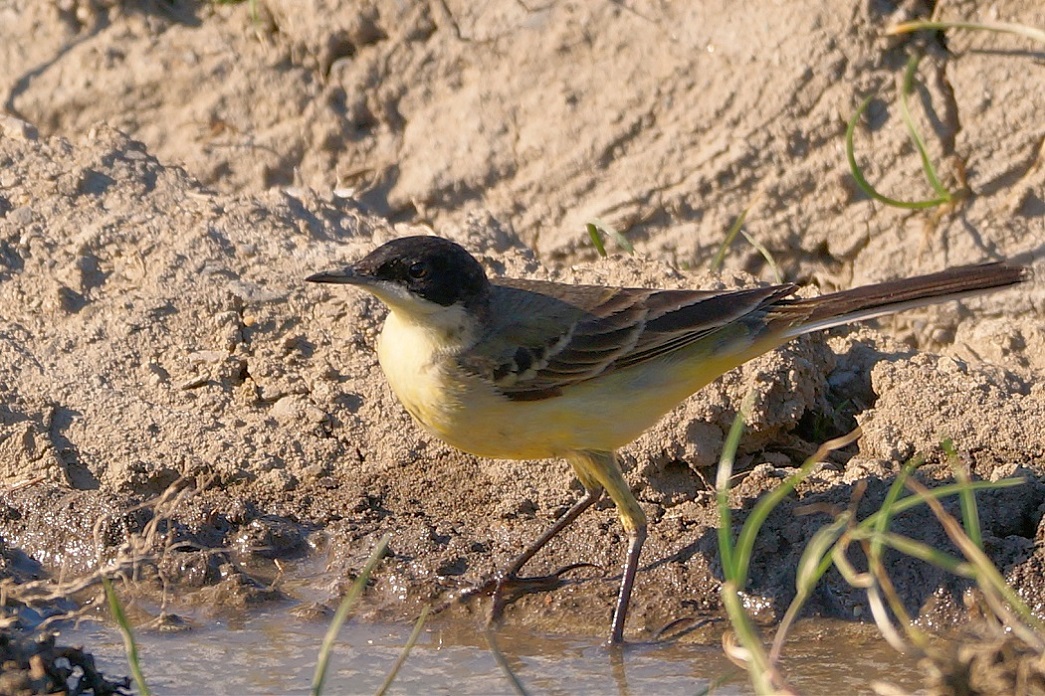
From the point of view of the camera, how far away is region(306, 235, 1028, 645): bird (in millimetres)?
6773

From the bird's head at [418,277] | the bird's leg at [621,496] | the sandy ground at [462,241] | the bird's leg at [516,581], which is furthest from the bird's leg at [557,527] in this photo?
the bird's head at [418,277]

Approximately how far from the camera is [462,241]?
9.09 meters

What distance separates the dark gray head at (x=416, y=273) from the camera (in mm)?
6809

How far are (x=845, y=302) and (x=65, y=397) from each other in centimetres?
370

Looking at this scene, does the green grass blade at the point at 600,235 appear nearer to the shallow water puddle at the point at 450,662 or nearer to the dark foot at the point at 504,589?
the dark foot at the point at 504,589

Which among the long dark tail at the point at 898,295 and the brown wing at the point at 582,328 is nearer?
the brown wing at the point at 582,328

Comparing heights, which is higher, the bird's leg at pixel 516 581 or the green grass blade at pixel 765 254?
the green grass blade at pixel 765 254

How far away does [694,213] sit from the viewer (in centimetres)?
930

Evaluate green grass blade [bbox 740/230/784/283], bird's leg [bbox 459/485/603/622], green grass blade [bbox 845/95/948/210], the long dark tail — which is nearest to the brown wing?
the long dark tail

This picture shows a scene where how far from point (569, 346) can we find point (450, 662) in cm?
151

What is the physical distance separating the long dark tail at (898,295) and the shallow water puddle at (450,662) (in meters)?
1.40

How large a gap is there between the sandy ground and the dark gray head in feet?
3.38

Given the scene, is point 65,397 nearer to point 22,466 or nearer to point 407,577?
point 22,466

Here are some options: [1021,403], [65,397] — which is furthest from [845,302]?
[65,397]
